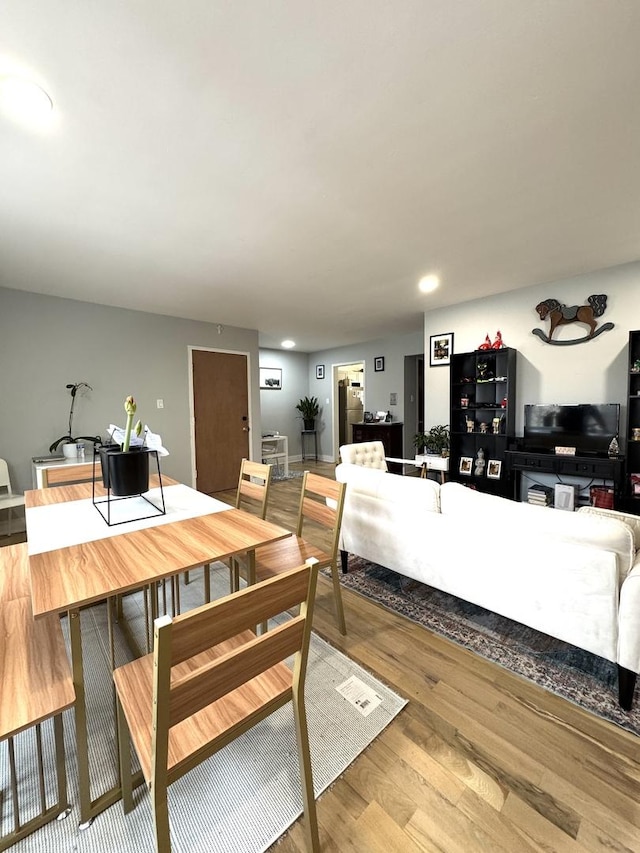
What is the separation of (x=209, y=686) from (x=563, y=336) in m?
4.23

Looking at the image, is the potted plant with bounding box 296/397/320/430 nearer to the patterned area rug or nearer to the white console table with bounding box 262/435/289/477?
the white console table with bounding box 262/435/289/477

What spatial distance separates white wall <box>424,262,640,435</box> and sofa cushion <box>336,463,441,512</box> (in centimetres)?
242

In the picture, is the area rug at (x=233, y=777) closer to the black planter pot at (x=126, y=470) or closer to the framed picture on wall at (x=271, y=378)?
the black planter pot at (x=126, y=470)

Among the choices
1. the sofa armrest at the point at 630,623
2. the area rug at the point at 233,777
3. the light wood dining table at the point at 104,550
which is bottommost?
the area rug at the point at 233,777

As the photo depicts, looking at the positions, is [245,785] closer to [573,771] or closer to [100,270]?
[573,771]

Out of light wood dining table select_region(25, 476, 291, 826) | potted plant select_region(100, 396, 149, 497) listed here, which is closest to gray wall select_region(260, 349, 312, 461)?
light wood dining table select_region(25, 476, 291, 826)

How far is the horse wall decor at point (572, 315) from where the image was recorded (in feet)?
11.1

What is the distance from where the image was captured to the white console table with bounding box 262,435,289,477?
6012mm

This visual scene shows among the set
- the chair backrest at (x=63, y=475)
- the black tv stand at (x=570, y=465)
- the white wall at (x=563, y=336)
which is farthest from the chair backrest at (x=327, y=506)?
the white wall at (x=563, y=336)

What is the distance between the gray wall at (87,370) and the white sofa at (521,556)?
3277mm

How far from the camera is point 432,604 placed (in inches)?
84.8

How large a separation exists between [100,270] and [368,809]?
377cm

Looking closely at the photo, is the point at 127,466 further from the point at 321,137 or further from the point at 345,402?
the point at 345,402

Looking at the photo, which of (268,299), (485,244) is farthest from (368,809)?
(268,299)
